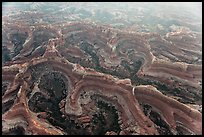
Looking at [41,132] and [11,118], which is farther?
[11,118]

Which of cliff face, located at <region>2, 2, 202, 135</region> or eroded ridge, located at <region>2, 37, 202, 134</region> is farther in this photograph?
cliff face, located at <region>2, 2, 202, 135</region>

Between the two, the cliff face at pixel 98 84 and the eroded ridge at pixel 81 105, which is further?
the cliff face at pixel 98 84

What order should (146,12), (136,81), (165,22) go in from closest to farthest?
(136,81), (165,22), (146,12)

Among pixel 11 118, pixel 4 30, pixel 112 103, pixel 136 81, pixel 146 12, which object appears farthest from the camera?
pixel 146 12

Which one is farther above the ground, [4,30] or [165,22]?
[4,30]

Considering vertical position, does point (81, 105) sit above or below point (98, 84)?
below

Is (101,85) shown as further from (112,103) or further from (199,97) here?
(199,97)

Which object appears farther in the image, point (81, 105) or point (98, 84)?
point (98, 84)

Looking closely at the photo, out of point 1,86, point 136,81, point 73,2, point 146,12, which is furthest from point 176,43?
point 73,2
